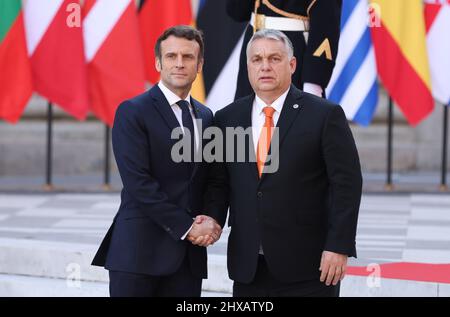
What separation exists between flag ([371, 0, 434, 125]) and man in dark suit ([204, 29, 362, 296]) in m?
5.39

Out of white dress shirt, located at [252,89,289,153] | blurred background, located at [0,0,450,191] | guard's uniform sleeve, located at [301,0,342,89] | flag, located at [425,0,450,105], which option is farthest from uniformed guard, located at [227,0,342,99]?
flag, located at [425,0,450,105]

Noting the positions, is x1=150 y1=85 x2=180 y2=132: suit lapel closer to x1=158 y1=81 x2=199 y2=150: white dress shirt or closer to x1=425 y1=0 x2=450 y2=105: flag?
x1=158 y1=81 x2=199 y2=150: white dress shirt

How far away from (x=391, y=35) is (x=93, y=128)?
388 centimetres

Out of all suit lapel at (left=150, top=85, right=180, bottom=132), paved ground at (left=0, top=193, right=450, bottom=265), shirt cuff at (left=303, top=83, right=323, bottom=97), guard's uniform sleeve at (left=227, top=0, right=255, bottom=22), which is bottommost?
paved ground at (left=0, top=193, right=450, bottom=265)

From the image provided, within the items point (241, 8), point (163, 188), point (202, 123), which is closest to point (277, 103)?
point (202, 123)

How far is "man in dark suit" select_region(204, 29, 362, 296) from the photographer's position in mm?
4027

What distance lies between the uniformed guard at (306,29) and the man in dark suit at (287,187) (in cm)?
158

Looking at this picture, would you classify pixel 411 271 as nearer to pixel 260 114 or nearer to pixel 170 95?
pixel 260 114

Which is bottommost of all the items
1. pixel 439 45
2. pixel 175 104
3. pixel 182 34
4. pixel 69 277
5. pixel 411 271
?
pixel 69 277

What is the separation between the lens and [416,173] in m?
11.6

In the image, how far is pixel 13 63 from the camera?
9.45 m

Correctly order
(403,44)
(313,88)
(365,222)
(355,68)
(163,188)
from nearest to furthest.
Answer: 1. (163,188)
2. (313,88)
3. (365,222)
4. (355,68)
5. (403,44)

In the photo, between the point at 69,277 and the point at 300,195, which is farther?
the point at 69,277

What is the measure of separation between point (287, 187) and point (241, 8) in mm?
2118
